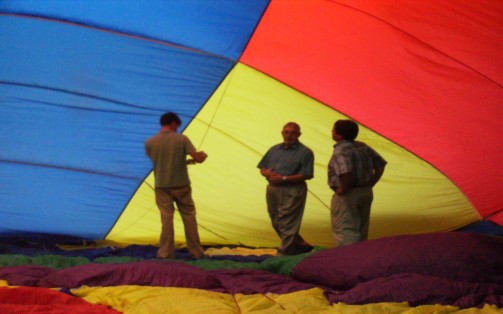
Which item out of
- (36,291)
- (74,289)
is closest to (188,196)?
(74,289)

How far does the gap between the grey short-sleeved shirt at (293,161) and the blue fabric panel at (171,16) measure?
1.06 meters

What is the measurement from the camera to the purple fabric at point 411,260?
4605 millimetres

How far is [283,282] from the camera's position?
4777mm

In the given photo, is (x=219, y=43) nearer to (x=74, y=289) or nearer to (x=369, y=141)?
(x=369, y=141)

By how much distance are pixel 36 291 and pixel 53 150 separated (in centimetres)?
499

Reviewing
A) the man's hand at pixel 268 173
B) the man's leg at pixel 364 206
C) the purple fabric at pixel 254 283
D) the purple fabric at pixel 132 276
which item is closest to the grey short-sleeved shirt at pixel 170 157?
the man's hand at pixel 268 173

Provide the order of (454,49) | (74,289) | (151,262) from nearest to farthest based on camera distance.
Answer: (74,289), (151,262), (454,49)

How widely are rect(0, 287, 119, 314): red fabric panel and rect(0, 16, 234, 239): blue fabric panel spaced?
430cm

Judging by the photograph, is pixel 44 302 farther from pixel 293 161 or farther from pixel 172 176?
pixel 293 161

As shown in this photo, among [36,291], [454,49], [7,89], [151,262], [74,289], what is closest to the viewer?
[36,291]

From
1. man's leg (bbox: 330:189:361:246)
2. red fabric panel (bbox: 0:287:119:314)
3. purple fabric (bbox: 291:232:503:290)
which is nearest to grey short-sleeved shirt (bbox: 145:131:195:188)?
man's leg (bbox: 330:189:361:246)

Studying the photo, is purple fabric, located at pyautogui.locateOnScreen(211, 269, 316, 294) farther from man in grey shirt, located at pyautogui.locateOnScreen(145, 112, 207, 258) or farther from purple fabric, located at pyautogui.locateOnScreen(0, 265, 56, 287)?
man in grey shirt, located at pyautogui.locateOnScreen(145, 112, 207, 258)

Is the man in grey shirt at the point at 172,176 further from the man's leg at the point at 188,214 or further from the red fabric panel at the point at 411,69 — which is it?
the red fabric panel at the point at 411,69

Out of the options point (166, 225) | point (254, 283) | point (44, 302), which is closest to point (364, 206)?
point (166, 225)
